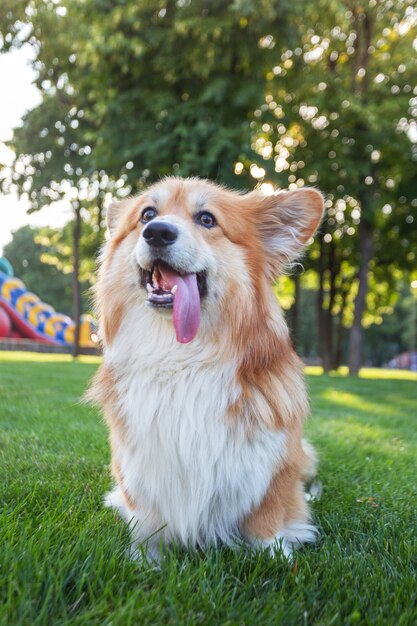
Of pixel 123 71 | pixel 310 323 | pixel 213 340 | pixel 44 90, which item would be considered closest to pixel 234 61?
pixel 123 71

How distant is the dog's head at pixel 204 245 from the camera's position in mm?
2539

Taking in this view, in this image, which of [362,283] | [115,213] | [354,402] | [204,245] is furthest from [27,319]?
[204,245]

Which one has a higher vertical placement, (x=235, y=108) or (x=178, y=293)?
(x=235, y=108)

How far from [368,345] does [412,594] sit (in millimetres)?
57830

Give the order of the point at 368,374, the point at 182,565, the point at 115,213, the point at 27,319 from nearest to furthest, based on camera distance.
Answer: the point at 182,565 → the point at 115,213 → the point at 368,374 → the point at 27,319

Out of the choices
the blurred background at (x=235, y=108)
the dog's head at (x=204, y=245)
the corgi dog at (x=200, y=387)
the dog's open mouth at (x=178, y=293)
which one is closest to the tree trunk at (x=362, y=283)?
the blurred background at (x=235, y=108)

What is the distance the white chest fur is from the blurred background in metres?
6.79

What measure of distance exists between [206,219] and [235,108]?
35.0 feet

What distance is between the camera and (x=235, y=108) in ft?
41.0

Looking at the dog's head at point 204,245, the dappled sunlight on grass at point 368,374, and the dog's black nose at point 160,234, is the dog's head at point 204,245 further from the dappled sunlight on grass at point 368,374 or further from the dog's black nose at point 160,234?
the dappled sunlight on grass at point 368,374

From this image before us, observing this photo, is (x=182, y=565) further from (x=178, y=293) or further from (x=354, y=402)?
(x=354, y=402)

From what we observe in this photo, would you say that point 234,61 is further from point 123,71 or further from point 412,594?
point 412,594

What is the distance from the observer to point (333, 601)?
1878 mm

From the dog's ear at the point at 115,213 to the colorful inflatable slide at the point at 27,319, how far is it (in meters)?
27.5
